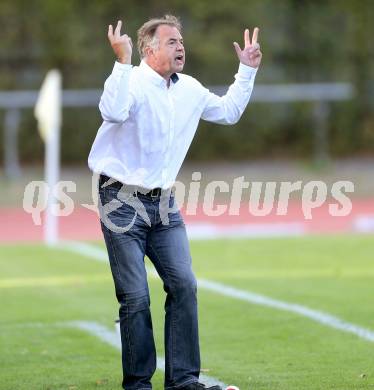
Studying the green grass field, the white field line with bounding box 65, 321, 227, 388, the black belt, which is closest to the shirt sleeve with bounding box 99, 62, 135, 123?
the black belt

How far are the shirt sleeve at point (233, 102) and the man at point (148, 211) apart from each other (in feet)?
1.18

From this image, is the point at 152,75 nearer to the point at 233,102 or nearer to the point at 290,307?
the point at 233,102

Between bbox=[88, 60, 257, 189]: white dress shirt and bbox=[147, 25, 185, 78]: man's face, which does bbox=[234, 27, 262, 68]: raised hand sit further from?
bbox=[147, 25, 185, 78]: man's face

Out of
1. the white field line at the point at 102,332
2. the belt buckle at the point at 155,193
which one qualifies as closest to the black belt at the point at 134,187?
the belt buckle at the point at 155,193

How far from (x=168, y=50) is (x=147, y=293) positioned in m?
1.46

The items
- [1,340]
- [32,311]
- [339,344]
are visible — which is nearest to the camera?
[339,344]

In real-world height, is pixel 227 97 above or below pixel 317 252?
above

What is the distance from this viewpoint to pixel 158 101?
6859 millimetres

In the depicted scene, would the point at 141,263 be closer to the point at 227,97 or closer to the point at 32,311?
the point at 227,97

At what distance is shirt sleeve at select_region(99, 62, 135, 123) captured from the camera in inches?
253

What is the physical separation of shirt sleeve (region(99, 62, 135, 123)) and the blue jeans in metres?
0.59

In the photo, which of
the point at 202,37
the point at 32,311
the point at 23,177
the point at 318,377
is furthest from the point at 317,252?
the point at 202,37

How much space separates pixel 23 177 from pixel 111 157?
26087mm

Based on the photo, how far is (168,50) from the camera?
6863mm
